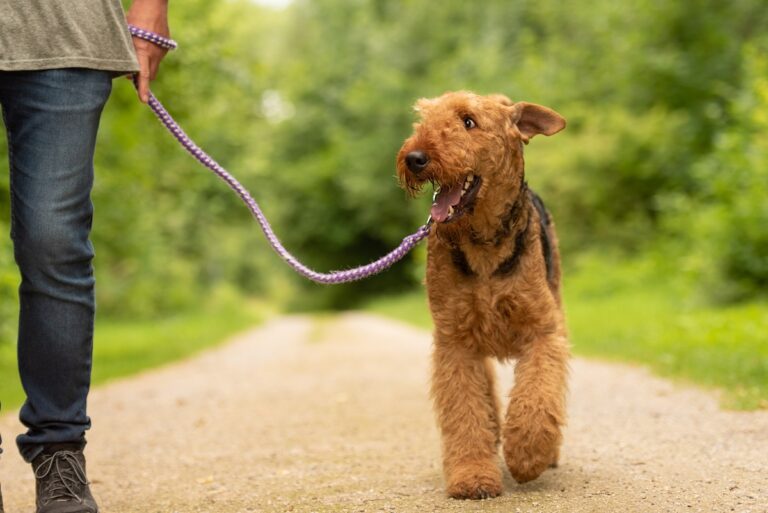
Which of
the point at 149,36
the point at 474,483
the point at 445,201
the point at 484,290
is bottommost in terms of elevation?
the point at 474,483

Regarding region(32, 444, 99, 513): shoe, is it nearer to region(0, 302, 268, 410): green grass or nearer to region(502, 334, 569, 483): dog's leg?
region(502, 334, 569, 483): dog's leg

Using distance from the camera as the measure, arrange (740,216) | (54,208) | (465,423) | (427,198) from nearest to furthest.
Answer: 1. (54,208)
2. (465,423)
3. (740,216)
4. (427,198)

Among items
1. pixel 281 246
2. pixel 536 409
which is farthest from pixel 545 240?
pixel 281 246

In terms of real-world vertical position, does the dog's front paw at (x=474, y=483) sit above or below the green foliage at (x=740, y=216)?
below

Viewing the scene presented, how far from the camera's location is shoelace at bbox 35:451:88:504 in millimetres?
2834

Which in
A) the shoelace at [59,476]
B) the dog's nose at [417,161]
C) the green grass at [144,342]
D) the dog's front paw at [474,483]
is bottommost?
the green grass at [144,342]

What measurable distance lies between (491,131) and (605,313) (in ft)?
34.7

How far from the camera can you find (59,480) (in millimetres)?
2836

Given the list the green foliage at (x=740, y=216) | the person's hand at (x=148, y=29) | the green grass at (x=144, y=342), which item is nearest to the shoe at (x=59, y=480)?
the person's hand at (x=148, y=29)

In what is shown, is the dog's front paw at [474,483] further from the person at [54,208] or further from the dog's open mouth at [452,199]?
the person at [54,208]

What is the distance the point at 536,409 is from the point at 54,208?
1821 mm

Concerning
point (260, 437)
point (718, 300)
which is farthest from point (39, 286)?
point (718, 300)

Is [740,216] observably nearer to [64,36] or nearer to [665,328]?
[665,328]

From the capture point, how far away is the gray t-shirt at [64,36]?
2.76m
